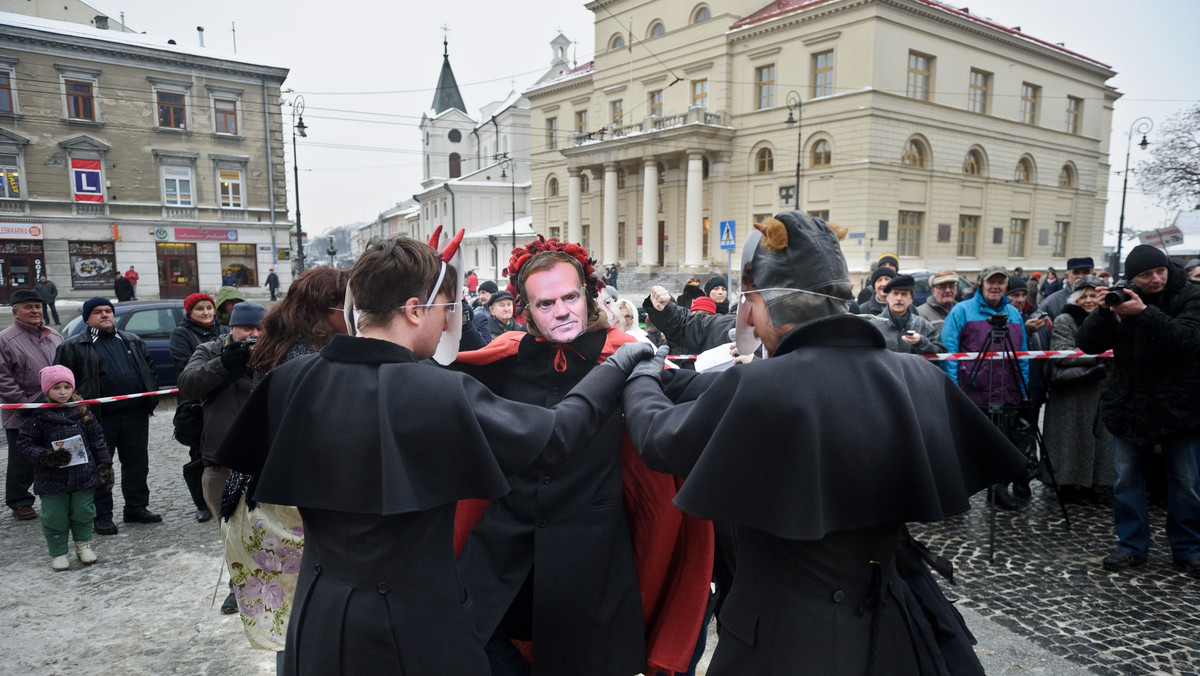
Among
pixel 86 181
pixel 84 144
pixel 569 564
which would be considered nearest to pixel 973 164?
pixel 569 564

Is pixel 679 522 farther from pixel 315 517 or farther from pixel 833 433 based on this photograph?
pixel 315 517

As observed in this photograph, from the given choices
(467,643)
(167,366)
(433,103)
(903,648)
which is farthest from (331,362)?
(433,103)

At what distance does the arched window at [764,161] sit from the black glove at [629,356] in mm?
35302

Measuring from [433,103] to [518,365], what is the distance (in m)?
82.5

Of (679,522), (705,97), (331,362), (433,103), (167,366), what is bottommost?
(167,366)

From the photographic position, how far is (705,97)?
1474 inches

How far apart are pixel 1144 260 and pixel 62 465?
312 inches

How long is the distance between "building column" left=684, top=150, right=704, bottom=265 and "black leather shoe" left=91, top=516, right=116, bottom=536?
33.4m

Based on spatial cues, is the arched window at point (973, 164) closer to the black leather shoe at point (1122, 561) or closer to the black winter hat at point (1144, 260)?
the black winter hat at point (1144, 260)

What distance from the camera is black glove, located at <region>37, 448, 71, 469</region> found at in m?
5.00

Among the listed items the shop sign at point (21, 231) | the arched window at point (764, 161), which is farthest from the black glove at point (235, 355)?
the shop sign at point (21, 231)

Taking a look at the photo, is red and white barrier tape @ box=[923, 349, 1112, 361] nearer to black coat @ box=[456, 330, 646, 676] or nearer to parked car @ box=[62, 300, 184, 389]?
black coat @ box=[456, 330, 646, 676]

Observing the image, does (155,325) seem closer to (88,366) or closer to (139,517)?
(88,366)

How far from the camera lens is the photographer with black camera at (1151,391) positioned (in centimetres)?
446
